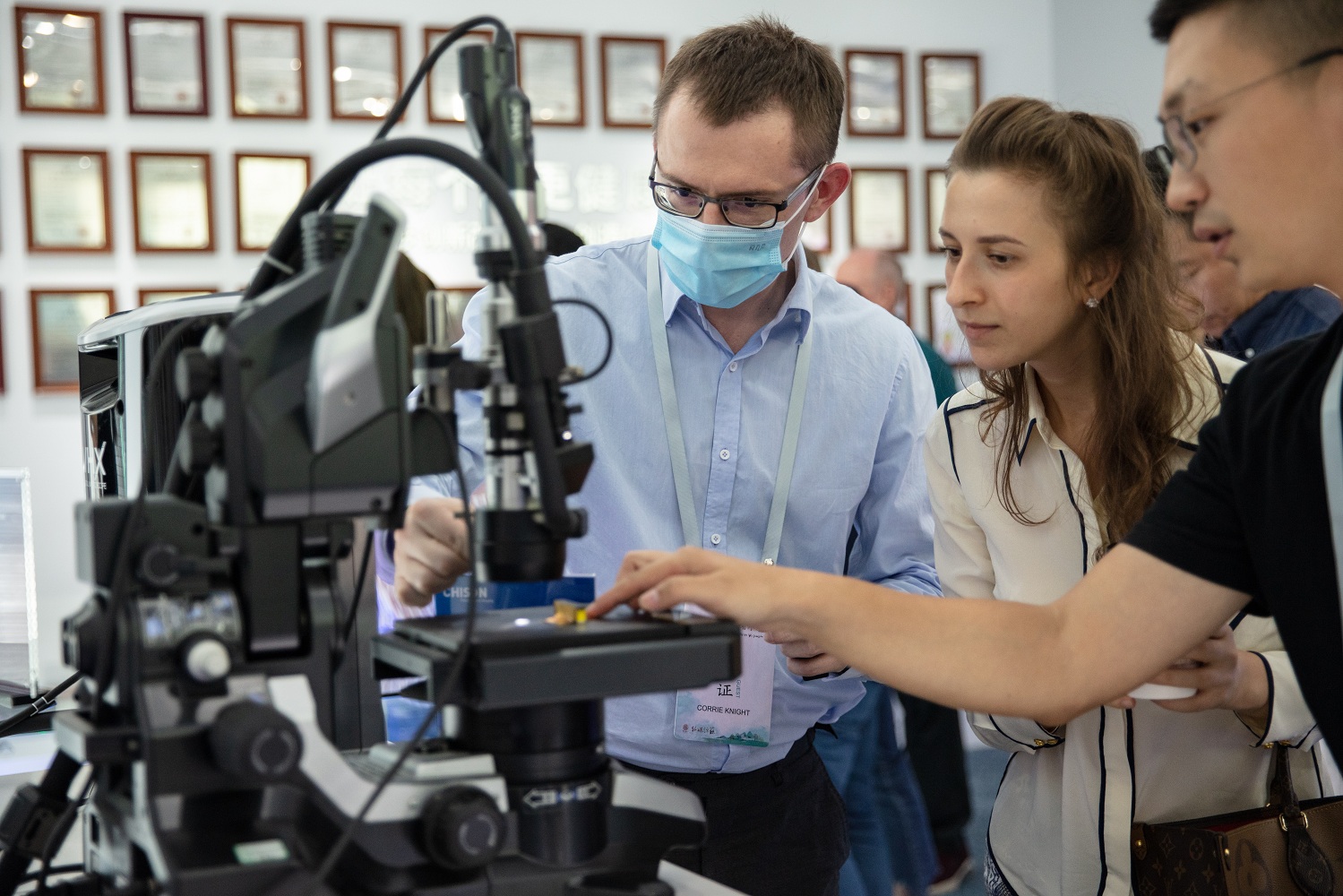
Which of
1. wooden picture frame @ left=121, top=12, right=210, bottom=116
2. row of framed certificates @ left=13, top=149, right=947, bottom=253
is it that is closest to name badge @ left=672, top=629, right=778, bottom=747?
row of framed certificates @ left=13, top=149, right=947, bottom=253

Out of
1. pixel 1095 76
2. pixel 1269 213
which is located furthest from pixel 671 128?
pixel 1095 76

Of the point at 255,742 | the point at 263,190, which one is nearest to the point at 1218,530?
the point at 255,742

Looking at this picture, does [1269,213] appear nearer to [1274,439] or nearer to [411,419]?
[1274,439]

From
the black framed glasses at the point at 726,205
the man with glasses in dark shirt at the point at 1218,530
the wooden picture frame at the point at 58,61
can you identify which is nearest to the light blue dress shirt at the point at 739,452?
the black framed glasses at the point at 726,205

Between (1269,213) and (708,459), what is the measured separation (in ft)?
3.06

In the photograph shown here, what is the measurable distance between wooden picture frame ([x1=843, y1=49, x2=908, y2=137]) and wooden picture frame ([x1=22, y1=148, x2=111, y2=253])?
3.18m

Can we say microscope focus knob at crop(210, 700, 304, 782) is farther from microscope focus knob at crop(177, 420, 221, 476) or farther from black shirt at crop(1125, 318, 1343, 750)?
black shirt at crop(1125, 318, 1343, 750)

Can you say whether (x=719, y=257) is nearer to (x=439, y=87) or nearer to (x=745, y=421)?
(x=745, y=421)

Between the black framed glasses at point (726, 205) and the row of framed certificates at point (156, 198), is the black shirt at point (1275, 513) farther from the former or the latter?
the row of framed certificates at point (156, 198)

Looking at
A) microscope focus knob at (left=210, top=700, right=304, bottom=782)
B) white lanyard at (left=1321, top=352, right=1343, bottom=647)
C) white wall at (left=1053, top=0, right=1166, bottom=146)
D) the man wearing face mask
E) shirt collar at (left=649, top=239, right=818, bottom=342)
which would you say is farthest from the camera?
white wall at (left=1053, top=0, right=1166, bottom=146)

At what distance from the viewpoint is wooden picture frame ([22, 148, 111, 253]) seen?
468 centimetres

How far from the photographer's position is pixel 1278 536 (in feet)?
3.93

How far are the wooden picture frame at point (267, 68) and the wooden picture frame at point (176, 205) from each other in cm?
28

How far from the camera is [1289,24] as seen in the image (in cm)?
111
